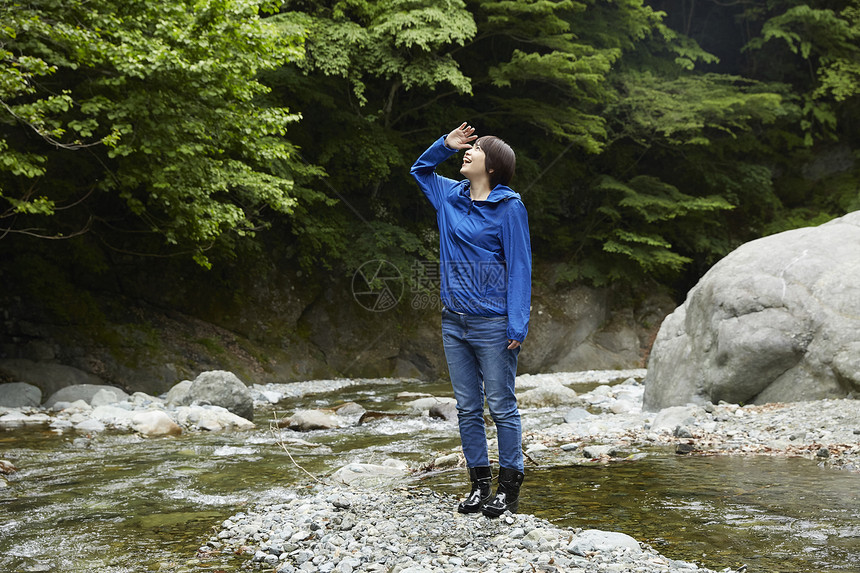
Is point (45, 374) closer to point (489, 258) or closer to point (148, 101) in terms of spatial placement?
point (148, 101)

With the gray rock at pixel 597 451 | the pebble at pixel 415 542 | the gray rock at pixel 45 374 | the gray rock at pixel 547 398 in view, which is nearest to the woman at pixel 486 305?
the pebble at pixel 415 542

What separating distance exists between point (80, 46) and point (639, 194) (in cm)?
1391

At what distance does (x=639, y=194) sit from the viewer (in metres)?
17.6

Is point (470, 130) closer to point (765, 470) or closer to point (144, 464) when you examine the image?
point (765, 470)

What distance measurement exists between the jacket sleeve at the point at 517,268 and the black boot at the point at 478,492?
0.68 m

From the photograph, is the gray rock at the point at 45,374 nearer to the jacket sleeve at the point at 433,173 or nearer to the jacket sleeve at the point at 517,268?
the jacket sleeve at the point at 433,173

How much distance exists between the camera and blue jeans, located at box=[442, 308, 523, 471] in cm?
312

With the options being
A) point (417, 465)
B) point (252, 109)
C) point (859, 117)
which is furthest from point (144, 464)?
point (859, 117)

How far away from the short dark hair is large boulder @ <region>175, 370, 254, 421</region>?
19.5 ft

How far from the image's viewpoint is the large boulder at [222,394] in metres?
8.23

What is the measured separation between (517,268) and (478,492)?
1068 mm

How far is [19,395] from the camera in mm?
8969

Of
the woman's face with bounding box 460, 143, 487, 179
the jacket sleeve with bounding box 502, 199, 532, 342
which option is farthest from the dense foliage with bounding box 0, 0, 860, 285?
the jacket sleeve with bounding box 502, 199, 532, 342

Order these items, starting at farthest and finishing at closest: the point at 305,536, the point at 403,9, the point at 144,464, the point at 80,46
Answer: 1. the point at 403,9
2. the point at 80,46
3. the point at 144,464
4. the point at 305,536
